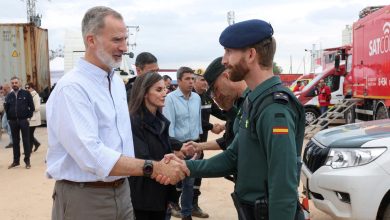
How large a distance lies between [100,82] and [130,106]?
4.34ft

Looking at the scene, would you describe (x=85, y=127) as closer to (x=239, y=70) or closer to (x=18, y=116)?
(x=239, y=70)

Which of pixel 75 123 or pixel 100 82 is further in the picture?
pixel 100 82

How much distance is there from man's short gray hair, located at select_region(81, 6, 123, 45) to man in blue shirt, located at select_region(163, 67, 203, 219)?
298 cm

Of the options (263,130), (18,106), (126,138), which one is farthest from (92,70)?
(18,106)

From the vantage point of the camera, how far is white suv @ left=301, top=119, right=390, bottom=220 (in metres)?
4.06

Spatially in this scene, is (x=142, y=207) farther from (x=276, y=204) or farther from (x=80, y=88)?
(x=276, y=204)

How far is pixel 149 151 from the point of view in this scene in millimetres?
3688

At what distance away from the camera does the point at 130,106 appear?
391 cm

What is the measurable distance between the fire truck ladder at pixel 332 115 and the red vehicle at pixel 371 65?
23 cm

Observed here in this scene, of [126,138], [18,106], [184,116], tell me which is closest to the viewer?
[126,138]

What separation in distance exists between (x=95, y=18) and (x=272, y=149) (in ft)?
3.82

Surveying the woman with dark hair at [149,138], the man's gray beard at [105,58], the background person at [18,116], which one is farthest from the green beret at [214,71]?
the background person at [18,116]

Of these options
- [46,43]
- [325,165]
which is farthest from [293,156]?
[46,43]

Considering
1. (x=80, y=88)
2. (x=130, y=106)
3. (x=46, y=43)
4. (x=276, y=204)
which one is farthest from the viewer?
(x=46, y=43)
